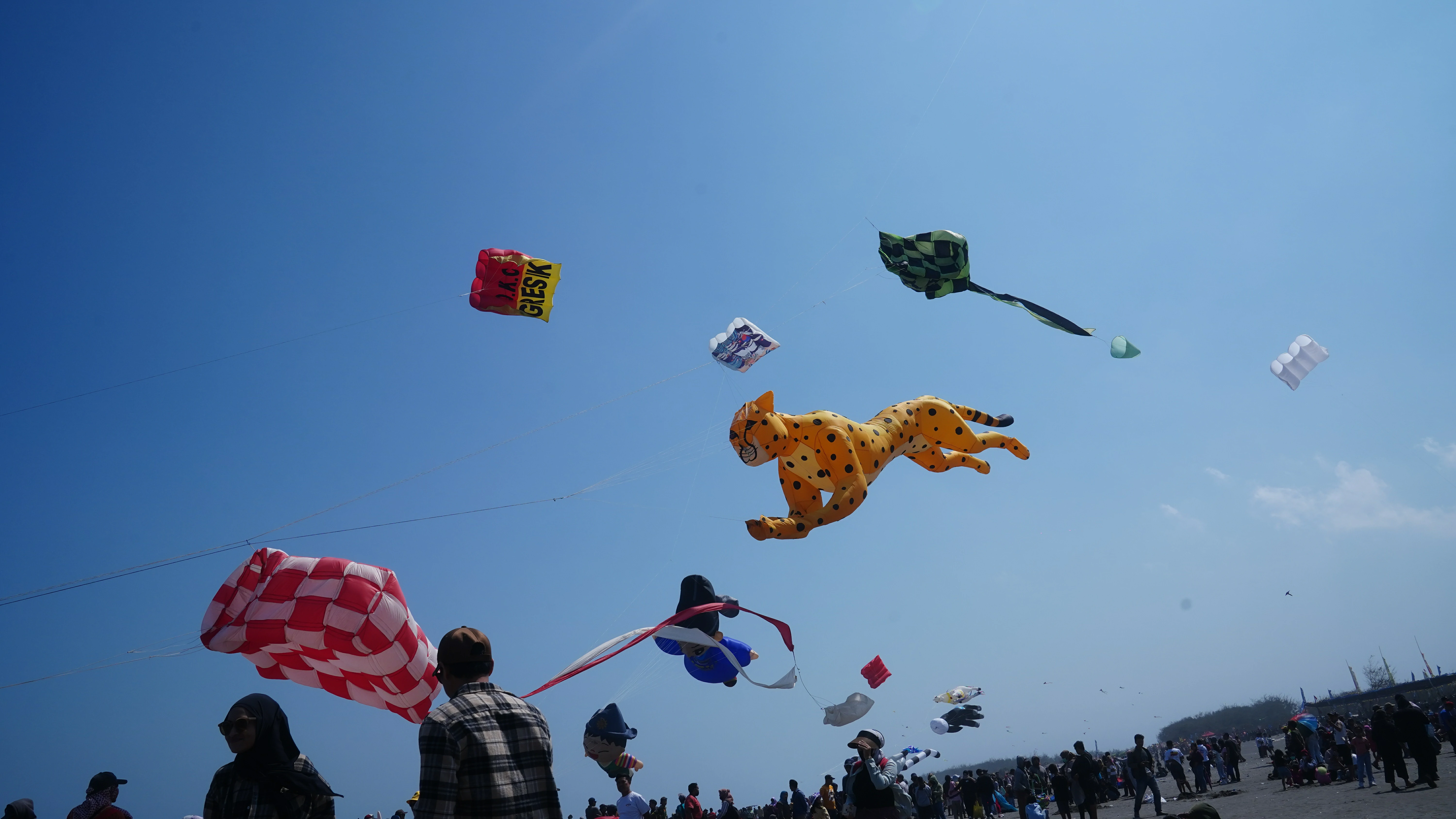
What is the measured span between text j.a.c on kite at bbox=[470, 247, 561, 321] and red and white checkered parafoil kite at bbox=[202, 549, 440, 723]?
219 inches

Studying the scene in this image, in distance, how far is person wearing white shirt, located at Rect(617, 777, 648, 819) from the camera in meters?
8.48

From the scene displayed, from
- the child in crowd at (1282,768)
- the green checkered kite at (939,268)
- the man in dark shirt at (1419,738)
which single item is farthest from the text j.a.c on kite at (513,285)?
the child in crowd at (1282,768)

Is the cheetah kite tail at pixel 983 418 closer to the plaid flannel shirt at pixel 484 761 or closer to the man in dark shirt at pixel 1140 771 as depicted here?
the man in dark shirt at pixel 1140 771

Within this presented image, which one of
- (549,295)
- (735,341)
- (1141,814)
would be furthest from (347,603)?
(1141,814)

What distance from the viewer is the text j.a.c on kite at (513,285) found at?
12.7 m

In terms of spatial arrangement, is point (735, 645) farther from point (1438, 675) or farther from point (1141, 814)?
point (1438, 675)

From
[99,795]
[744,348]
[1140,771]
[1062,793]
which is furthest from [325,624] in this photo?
[1140,771]

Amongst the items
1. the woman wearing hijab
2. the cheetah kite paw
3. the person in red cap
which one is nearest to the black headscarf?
the woman wearing hijab

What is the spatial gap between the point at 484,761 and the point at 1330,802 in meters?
13.6

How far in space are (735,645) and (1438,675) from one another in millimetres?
60366

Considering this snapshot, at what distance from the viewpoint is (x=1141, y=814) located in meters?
13.2

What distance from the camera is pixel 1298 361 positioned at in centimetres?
1491

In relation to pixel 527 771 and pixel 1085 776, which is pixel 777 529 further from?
pixel 527 771

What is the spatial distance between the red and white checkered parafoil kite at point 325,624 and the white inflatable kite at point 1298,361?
15.1 metres
